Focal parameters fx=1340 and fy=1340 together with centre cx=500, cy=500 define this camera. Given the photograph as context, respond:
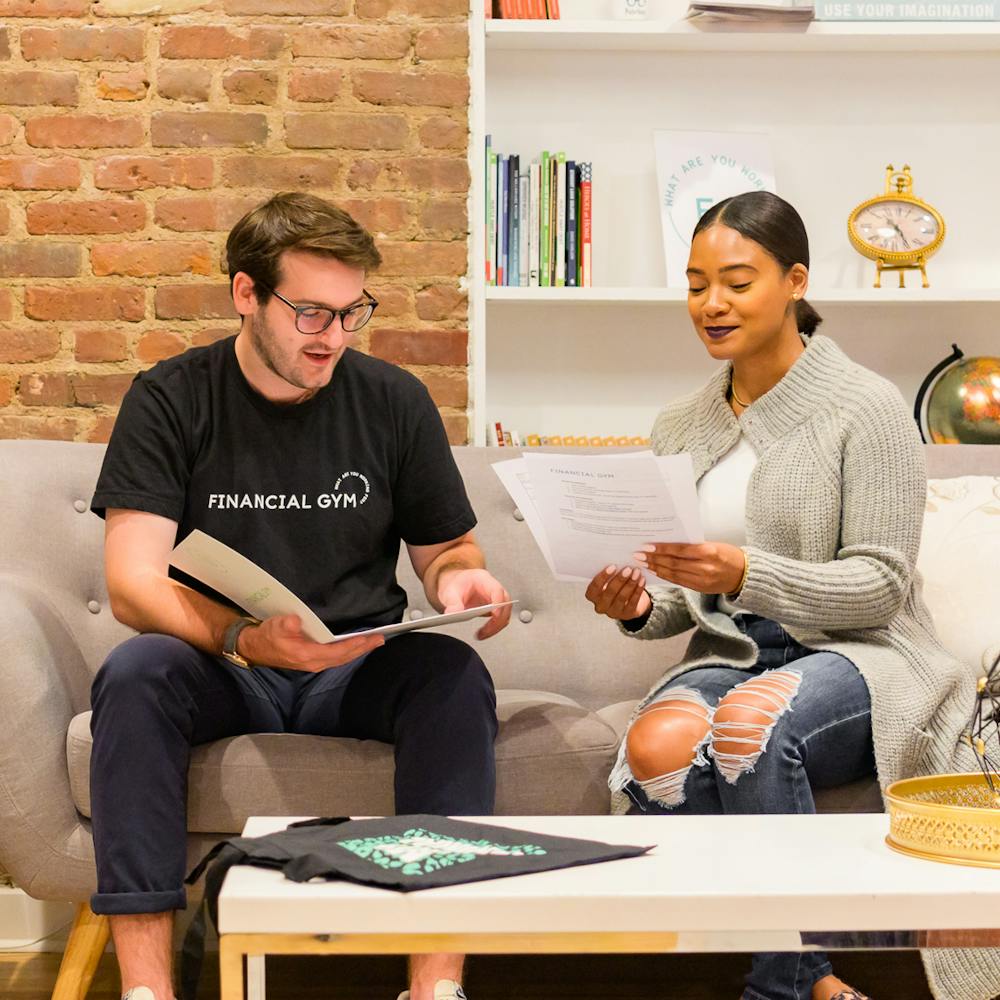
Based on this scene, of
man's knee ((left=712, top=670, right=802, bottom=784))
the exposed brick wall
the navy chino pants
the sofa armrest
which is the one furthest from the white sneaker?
the exposed brick wall

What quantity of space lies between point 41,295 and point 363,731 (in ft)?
4.37

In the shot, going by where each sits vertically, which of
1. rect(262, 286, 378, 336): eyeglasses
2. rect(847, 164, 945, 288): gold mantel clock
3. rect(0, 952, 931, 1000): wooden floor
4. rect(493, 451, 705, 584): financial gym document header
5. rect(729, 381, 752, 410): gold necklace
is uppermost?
rect(847, 164, 945, 288): gold mantel clock

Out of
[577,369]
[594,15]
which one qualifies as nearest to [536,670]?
[577,369]

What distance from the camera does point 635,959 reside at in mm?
2256

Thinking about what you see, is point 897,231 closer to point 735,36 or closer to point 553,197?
point 735,36

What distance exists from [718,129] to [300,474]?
144 centimetres

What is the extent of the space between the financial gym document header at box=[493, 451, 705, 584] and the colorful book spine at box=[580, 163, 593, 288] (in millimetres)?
1142

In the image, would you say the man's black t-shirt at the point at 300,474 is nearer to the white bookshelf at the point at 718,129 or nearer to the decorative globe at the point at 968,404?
the white bookshelf at the point at 718,129

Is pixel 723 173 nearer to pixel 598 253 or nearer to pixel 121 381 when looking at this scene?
pixel 598 253

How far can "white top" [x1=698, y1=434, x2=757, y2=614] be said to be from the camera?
1989 mm

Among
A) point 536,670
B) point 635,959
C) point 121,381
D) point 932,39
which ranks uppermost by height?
point 932,39

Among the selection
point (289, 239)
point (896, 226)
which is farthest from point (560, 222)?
point (289, 239)

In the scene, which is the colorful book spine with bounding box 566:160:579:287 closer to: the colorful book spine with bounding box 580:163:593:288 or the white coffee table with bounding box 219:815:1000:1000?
the colorful book spine with bounding box 580:163:593:288

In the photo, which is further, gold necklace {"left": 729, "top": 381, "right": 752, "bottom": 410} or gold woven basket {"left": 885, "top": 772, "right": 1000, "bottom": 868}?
gold necklace {"left": 729, "top": 381, "right": 752, "bottom": 410}
